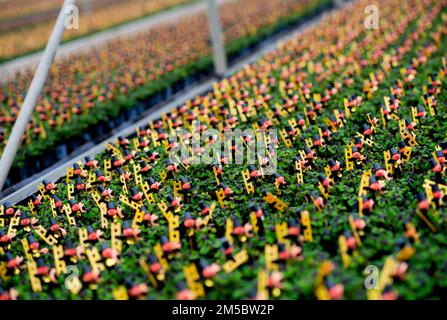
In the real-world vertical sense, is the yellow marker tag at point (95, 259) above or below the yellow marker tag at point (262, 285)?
above

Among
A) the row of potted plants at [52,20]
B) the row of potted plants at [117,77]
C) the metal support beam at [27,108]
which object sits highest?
the row of potted plants at [52,20]

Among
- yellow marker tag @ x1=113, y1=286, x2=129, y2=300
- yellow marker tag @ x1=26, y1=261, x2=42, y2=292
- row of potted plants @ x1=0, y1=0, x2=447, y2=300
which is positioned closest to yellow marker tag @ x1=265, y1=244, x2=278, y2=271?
row of potted plants @ x1=0, y1=0, x2=447, y2=300

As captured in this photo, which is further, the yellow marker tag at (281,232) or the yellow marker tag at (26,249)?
the yellow marker tag at (26,249)

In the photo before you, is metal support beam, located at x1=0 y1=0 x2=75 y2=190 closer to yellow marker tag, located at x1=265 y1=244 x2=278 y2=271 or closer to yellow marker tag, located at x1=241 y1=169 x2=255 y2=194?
yellow marker tag, located at x1=241 y1=169 x2=255 y2=194

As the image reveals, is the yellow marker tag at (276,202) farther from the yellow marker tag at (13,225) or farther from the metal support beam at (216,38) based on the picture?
the metal support beam at (216,38)

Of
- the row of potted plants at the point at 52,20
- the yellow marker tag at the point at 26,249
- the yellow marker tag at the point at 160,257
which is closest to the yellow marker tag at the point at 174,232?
the yellow marker tag at the point at 160,257

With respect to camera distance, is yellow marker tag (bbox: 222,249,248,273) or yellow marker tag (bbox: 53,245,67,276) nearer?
yellow marker tag (bbox: 222,249,248,273)

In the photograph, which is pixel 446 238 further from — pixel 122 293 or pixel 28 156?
pixel 28 156

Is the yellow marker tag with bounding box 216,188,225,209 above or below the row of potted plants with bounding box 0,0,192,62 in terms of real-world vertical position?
below
